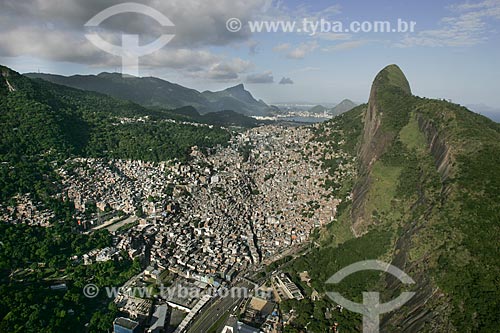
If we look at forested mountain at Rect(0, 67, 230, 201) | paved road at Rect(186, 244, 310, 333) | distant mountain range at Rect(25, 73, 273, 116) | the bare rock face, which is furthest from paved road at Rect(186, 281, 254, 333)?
distant mountain range at Rect(25, 73, 273, 116)

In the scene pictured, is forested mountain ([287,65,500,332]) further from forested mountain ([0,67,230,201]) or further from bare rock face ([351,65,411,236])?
forested mountain ([0,67,230,201])

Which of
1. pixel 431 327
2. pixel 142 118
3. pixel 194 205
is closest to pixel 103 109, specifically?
pixel 142 118

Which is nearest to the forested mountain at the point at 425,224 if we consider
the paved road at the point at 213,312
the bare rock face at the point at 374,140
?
the bare rock face at the point at 374,140

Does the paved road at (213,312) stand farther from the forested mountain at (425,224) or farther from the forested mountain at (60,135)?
the forested mountain at (60,135)

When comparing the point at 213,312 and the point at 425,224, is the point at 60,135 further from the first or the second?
the point at 425,224

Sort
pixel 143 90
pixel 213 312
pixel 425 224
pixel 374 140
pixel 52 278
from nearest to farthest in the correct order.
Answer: pixel 425 224
pixel 213 312
pixel 52 278
pixel 374 140
pixel 143 90

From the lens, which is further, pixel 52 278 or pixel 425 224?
pixel 52 278

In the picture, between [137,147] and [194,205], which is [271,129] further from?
Answer: [194,205]

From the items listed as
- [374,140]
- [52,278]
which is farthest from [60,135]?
[374,140]
